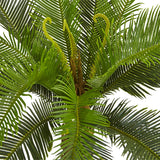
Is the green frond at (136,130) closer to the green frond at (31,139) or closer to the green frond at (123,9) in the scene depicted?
the green frond at (31,139)

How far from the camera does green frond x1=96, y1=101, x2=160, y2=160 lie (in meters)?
1.29

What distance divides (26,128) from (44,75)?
471mm

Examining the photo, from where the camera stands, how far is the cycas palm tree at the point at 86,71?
112 cm

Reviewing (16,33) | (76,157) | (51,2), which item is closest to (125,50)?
(76,157)

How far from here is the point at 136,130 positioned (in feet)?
4.39

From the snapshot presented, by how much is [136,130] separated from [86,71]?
39 cm

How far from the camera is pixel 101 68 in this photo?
49.7 inches

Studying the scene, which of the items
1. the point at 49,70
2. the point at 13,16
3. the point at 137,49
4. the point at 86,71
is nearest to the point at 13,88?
the point at 49,70

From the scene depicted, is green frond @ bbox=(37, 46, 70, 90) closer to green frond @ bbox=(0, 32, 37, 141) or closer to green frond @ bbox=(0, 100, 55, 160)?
green frond @ bbox=(0, 32, 37, 141)

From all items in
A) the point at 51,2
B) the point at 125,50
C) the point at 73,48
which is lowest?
the point at 125,50

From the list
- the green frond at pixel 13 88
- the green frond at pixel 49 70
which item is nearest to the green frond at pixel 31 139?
the green frond at pixel 49 70

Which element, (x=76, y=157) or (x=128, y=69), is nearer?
(x=76, y=157)

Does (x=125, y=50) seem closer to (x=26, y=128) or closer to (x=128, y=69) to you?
(x=128, y=69)

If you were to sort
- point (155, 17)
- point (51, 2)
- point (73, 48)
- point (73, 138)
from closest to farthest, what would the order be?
1. point (73, 138)
2. point (155, 17)
3. point (73, 48)
4. point (51, 2)
